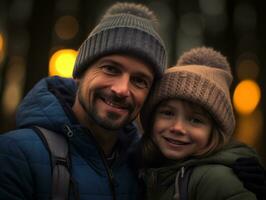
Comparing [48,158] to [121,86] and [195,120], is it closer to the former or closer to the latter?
Result: [121,86]

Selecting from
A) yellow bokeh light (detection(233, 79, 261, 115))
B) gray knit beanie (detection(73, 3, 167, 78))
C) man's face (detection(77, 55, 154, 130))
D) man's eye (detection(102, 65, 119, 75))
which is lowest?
yellow bokeh light (detection(233, 79, 261, 115))

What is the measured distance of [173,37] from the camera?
13.0 meters

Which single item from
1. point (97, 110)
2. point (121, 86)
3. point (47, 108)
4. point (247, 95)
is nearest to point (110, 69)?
point (121, 86)

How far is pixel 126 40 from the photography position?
2502 mm

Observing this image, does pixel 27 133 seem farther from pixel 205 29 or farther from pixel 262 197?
pixel 205 29

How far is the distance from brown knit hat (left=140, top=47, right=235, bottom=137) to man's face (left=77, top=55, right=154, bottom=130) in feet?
0.66

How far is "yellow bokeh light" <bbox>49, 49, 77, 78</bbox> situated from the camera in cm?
1033

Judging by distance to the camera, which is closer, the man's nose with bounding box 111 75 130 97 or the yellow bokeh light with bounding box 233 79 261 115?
the man's nose with bounding box 111 75 130 97

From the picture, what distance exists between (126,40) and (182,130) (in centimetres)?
62

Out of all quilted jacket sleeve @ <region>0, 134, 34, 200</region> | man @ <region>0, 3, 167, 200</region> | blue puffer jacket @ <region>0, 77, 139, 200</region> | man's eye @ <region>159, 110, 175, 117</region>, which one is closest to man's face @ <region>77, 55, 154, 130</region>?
man @ <region>0, 3, 167, 200</region>

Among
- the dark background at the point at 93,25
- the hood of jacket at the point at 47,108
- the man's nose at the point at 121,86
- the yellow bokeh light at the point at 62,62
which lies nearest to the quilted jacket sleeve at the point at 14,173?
the hood of jacket at the point at 47,108

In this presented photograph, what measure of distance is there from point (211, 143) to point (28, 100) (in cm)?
110

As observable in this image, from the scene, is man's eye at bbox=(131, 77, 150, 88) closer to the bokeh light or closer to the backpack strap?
the backpack strap

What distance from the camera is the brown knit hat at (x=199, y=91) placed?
2.61 meters
